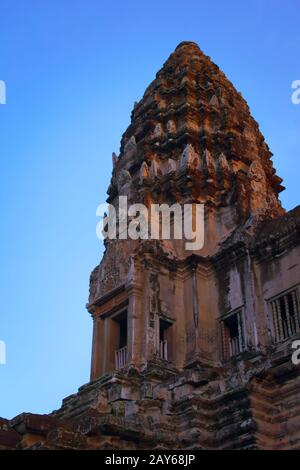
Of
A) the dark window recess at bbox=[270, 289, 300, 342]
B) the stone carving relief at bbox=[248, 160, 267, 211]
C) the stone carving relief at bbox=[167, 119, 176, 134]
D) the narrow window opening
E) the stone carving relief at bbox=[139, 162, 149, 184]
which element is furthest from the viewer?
the stone carving relief at bbox=[167, 119, 176, 134]

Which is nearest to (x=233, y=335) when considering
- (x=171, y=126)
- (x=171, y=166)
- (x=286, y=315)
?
(x=286, y=315)

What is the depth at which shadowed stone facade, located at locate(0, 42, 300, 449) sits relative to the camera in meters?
18.0

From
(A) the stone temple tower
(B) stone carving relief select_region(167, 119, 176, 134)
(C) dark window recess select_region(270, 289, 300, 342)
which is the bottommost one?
(C) dark window recess select_region(270, 289, 300, 342)

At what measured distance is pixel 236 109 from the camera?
31922mm

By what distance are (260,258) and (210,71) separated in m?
13.9

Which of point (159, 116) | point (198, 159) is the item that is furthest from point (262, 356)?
point (159, 116)

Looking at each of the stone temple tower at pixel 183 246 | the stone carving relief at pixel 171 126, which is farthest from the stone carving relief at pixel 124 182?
the stone carving relief at pixel 171 126

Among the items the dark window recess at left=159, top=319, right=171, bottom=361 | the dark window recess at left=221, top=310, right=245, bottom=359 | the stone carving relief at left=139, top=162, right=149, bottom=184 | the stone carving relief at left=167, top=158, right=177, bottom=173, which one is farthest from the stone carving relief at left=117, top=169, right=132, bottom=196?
the dark window recess at left=221, top=310, right=245, bottom=359

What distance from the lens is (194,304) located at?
77.5 ft

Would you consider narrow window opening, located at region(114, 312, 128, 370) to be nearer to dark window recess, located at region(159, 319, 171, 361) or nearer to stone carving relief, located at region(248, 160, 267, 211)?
dark window recess, located at region(159, 319, 171, 361)

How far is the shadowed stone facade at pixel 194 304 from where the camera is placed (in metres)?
18.0

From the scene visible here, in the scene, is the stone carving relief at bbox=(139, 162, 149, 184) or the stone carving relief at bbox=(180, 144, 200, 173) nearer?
the stone carving relief at bbox=(180, 144, 200, 173)

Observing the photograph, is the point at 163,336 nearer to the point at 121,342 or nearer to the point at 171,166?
the point at 121,342
